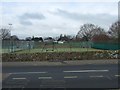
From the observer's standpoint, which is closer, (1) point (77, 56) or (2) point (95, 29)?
(1) point (77, 56)

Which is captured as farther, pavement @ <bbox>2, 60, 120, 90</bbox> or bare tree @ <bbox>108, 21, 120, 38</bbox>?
bare tree @ <bbox>108, 21, 120, 38</bbox>

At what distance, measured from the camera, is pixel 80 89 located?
9531 millimetres

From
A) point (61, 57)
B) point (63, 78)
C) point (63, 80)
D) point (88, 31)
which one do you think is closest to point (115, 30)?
point (88, 31)

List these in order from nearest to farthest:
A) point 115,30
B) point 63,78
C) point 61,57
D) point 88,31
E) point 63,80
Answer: point 63,80
point 63,78
point 61,57
point 115,30
point 88,31

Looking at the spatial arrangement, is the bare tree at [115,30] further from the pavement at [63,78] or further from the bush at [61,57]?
the pavement at [63,78]

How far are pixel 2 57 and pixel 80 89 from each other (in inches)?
733

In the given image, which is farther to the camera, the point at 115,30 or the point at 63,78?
the point at 115,30

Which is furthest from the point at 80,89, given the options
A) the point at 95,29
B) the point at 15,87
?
the point at 95,29

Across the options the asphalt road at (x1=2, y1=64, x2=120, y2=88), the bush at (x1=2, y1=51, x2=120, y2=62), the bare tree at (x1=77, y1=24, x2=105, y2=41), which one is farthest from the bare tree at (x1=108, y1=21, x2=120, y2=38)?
the asphalt road at (x1=2, y1=64, x2=120, y2=88)

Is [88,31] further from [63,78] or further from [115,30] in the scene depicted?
[63,78]

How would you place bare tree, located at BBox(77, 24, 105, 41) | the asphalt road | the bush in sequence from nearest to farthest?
the asphalt road
the bush
bare tree, located at BBox(77, 24, 105, 41)

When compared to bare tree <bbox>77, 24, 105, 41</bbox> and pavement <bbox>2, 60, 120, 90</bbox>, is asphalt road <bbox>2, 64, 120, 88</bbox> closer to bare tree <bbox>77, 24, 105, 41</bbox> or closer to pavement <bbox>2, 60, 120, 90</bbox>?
pavement <bbox>2, 60, 120, 90</bbox>

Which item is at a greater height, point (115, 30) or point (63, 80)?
point (115, 30)

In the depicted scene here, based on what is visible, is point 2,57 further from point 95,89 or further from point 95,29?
point 95,29
